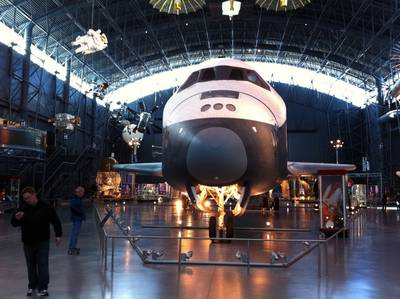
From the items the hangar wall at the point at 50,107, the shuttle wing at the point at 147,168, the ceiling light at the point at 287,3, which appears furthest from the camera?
the hangar wall at the point at 50,107

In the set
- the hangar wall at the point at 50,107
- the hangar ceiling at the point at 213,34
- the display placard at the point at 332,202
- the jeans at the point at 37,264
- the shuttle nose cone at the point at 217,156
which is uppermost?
the hangar ceiling at the point at 213,34

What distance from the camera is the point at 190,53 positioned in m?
42.2

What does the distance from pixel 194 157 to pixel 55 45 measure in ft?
87.7

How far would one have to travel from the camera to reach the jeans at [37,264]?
4.39 meters

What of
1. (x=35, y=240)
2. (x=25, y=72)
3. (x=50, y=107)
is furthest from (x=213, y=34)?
(x=35, y=240)

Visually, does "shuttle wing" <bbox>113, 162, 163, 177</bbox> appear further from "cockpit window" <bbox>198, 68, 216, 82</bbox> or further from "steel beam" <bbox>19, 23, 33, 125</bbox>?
"steel beam" <bbox>19, 23, 33, 125</bbox>

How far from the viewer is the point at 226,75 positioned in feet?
26.3

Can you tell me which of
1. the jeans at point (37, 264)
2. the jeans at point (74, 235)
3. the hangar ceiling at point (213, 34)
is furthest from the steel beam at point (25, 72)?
the jeans at point (37, 264)

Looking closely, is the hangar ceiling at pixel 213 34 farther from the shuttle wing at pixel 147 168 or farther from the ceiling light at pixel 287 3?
the shuttle wing at pixel 147 168

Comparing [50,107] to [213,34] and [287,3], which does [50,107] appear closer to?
[213,34]

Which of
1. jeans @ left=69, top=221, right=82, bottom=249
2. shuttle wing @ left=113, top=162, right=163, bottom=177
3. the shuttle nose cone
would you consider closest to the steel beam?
shuttle wing @ left=113, top=162, right=163, bottom=177

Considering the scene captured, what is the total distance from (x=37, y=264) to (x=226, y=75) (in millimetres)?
4888

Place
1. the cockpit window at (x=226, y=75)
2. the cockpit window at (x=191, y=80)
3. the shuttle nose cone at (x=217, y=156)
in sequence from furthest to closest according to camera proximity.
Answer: the cockpit window at (x=191, y=80) → the cockpit window at (x=226, y=75) → the shuttle nose cone at (x=217, y=156)

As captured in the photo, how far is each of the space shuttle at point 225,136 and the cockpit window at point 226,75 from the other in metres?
0.02
